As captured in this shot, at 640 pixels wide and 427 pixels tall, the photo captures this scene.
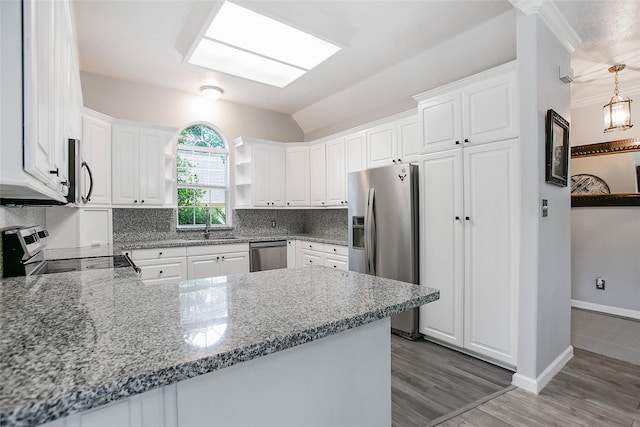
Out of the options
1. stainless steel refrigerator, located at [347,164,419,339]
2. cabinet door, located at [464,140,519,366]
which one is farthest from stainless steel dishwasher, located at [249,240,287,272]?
cabinet door, located at [464,140,519,366]

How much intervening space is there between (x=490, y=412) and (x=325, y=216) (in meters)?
3.51

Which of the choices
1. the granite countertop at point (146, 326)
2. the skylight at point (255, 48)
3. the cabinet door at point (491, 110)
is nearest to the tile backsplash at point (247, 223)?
the skylight at point (255, 48)

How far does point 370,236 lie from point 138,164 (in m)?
2.83

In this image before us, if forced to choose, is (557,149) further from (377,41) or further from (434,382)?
(434,382)

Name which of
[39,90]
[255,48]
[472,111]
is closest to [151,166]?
[255,48]

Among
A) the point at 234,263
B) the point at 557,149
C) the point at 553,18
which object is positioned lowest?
the point at 234,263

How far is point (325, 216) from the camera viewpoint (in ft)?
16.9

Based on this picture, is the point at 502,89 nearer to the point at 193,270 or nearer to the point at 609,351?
the point at 609,351

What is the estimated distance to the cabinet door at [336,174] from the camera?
4.35 metres

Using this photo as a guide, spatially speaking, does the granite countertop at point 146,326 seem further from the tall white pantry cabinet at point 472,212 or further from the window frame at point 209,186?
the window frame at point 209,186

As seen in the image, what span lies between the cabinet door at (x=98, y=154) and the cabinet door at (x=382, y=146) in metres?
3.00

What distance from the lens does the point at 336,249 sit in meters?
4.02

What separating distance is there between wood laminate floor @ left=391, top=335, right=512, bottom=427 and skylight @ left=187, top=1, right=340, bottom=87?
9.41 feet

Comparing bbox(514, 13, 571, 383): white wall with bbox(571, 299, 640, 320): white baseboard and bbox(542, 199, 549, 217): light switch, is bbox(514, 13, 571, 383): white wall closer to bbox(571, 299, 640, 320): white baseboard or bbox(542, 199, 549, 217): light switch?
bbox(542, 199, 549, 217): light switch
